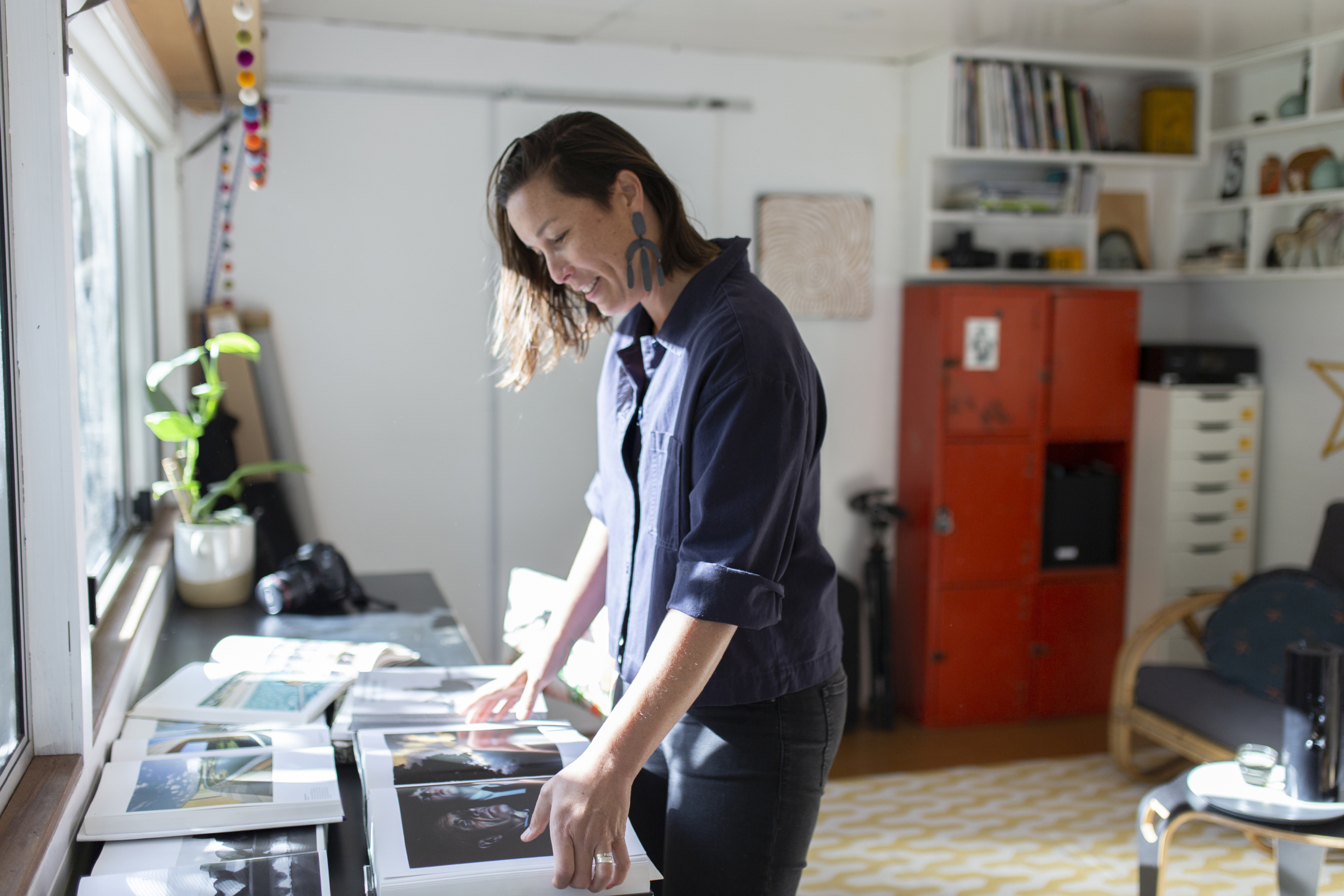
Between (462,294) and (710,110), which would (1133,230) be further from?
(462,294)

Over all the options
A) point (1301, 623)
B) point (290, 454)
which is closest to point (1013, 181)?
point (1301, 623)

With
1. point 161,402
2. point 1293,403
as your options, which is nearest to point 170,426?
point 161,402

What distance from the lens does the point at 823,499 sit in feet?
13.3

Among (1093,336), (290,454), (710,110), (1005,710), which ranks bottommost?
(1005,710)

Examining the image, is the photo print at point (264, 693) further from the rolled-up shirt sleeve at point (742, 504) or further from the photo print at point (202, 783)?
the rolled-up shirt sleeve at point (742, 504)

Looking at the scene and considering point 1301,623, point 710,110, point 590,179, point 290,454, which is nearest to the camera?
point 590,179

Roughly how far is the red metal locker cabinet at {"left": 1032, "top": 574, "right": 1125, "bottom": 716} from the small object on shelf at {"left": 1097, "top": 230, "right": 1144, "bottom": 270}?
1138 mm

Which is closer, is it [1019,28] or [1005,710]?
[1019,28]

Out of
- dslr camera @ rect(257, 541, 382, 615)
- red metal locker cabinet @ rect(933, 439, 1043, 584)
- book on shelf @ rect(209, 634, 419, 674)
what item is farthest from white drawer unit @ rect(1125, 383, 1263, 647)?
book on shelf @ rect(209, 634, 419, 674)

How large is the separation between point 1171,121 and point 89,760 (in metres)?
3.91

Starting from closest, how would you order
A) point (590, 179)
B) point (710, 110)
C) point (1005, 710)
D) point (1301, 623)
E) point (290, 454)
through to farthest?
point (590, 179)
point (1301, 623)
point (290, 454)
point (710, 110)
point (1005, 710)

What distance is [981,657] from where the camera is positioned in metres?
3.96

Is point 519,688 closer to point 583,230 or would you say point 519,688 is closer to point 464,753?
point 464,753

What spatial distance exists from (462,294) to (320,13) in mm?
897
